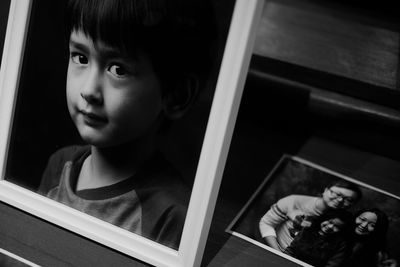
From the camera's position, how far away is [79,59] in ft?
2.05

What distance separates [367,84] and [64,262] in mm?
647

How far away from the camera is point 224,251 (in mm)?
666

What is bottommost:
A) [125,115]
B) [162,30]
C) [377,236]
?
[377,236]

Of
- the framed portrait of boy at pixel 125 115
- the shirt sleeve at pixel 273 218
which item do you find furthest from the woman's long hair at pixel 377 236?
the framed portrait of boy at pixel 125 115

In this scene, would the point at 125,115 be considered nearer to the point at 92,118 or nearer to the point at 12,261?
the point at 92,118

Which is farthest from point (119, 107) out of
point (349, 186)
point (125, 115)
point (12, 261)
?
point (349, 186)

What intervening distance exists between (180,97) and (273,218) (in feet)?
0.81

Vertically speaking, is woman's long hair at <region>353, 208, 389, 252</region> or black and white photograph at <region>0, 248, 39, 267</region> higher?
woman's long hair at <region>353, 208, 389, 252</region>

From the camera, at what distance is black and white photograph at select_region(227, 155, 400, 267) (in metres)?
0.66

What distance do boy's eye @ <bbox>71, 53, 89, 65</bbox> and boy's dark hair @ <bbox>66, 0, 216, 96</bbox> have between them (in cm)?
3

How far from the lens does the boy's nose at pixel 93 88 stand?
1.99 feet

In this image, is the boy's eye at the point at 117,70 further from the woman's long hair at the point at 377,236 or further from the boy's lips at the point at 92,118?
the woman's long hair at the point at 377,236

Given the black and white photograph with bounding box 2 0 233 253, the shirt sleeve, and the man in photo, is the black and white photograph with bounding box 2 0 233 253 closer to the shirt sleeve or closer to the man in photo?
the man in photo

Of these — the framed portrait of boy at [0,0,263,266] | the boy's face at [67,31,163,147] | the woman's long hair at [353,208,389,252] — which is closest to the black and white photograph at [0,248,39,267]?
the framed portrait of boy at [0,0,263,266]
